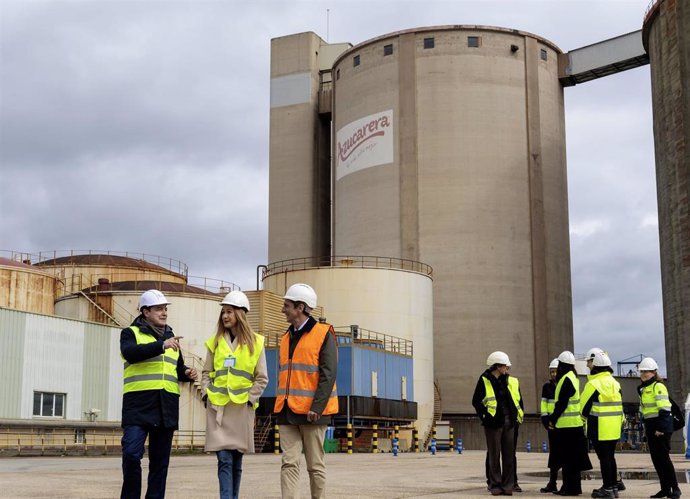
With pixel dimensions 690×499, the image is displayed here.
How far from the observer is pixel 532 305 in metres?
56.9

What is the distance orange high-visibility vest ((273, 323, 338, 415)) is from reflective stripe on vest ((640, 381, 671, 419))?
603 centimetres

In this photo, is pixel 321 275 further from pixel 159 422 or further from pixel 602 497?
pixel 159 422

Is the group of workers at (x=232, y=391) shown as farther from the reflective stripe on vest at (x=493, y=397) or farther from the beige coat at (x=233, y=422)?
the reflective stripe on vest at (x=493, y=397)

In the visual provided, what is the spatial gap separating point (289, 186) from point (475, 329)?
20.1 m

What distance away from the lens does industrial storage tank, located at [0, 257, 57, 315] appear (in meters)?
45.9

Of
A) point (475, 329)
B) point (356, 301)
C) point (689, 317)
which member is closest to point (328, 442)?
point (356, 301)

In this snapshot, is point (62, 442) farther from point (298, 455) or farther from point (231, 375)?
point (298, 455)

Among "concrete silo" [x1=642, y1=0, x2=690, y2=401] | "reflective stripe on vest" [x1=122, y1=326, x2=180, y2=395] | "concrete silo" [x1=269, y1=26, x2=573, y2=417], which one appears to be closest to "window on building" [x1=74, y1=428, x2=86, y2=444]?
"concrete silo" [x1=642, y1=0, x2=690, y2=401]

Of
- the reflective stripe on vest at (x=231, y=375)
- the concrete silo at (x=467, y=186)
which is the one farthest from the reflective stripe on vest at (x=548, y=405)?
the concrete silo at (x=467, y=186)

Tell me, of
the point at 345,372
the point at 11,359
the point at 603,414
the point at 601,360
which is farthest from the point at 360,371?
the point at 603,414

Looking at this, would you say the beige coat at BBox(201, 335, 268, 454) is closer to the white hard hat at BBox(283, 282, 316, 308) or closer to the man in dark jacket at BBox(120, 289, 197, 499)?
the man in dark jacket at BBox(120, 289, 197, 499)

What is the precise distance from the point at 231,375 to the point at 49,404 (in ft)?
94.4

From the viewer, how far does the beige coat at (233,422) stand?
889 cm

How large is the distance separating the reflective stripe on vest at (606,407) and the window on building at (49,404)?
2685 centimetres
